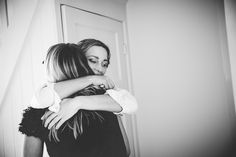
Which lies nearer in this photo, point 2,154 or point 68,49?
point 68,49

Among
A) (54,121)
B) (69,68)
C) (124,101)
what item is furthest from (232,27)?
(54,121)

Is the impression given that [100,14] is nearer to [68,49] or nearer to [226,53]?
[68,49]

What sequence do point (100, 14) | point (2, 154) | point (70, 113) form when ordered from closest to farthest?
point (70, 113) → point (2, 154) → point (100, 14)

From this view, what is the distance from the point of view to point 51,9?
3.34 feet

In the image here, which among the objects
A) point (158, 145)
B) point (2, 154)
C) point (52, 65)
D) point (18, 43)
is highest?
point (18, 43)

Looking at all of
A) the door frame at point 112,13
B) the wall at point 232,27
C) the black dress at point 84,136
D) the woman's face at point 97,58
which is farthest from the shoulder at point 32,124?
the wall at point 232,27

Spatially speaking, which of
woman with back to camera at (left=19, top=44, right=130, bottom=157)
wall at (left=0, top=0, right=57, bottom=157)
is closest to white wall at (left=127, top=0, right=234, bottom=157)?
wall at (left=0, top=0, right=57, bottom=157)

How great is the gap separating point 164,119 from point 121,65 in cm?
50

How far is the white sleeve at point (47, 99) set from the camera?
0.60m

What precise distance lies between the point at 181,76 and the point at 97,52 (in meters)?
0.73

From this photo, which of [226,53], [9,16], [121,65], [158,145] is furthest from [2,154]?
[226,53]

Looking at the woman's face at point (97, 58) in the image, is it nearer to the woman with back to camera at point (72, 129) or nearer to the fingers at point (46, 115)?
the woman with back to camera at point (72, 129)

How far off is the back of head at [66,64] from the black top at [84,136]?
0.13 metres

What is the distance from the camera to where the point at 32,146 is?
610 mm
